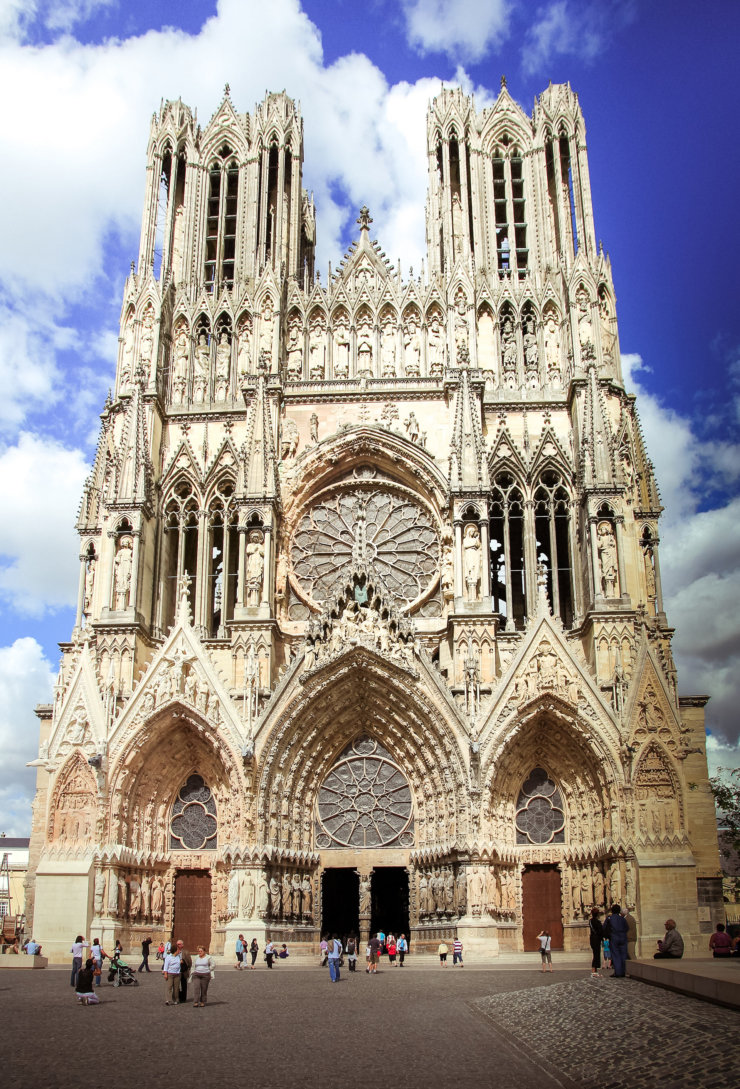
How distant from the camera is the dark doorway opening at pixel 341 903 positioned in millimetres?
29203

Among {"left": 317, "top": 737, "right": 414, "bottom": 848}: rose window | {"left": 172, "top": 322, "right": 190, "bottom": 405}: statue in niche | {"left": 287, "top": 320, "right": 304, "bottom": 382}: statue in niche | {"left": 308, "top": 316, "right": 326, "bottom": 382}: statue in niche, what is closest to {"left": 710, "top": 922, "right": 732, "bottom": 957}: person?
{"left": 317, "top": 737, "right": 414, "bottom": 848}: rose window

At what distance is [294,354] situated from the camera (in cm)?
3338

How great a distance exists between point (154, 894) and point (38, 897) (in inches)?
113

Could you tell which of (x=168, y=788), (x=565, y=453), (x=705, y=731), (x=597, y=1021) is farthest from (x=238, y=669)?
(x=597, y=1021)

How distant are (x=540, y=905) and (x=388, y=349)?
16674 mm

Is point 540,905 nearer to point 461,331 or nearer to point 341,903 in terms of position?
point 341,903

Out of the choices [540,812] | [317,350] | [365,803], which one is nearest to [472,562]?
[540,812]

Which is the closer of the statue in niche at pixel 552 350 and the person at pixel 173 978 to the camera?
the person at pixel 173 978

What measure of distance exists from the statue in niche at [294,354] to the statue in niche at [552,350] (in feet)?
24.6

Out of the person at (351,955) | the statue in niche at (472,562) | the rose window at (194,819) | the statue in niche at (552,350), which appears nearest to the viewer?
the person at (351,955)

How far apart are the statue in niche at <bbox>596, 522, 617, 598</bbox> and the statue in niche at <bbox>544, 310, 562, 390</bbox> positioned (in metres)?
5.66

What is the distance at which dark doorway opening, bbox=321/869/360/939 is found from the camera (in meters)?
29.2

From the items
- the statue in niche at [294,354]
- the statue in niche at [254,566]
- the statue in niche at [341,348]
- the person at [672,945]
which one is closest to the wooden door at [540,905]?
the statue in niche at [254,566]

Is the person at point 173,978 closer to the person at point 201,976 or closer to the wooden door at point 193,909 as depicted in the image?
the person at point 201,976
